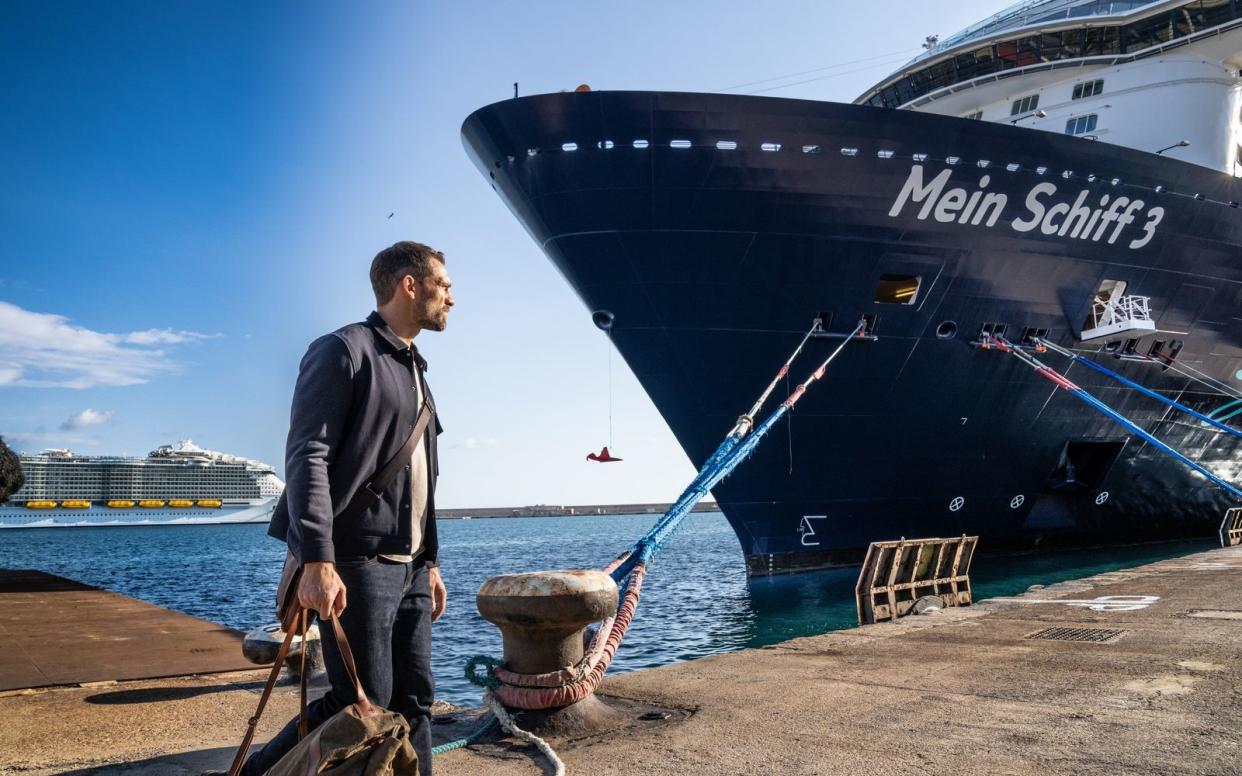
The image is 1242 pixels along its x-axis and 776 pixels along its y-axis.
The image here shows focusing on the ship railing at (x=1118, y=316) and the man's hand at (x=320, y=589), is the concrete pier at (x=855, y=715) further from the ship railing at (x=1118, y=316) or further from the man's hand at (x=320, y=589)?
the ship railing at (x=1118, y=316)

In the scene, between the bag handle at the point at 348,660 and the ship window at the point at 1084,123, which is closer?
the bag handle at the point at 348,660

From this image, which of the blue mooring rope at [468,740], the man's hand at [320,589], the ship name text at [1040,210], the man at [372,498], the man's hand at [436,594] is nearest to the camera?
the man's hand at [320,589]

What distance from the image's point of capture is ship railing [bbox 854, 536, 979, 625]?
29.1 ft

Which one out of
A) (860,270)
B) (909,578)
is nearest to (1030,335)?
(860,270)

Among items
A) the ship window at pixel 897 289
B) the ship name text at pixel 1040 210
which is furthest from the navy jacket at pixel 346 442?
the ship window at pixel 897 289

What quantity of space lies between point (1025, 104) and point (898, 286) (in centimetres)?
874

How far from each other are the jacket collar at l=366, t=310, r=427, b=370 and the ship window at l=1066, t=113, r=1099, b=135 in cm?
1883

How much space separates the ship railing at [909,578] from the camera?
886cm

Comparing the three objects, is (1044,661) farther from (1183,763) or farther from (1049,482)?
(1049,482)

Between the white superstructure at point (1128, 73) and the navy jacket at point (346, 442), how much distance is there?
1796cm

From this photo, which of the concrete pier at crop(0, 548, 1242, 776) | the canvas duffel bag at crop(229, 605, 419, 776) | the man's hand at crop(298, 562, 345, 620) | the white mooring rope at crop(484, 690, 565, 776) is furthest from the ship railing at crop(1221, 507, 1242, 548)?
the man's hand at crop(298, 562, 345, 620)

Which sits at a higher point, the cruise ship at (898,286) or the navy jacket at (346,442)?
the cruise ship at (898,286)

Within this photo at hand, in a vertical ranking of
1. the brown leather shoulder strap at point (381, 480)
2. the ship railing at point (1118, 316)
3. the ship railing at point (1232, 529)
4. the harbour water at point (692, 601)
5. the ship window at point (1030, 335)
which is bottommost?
the harbour water at point (692, 601)

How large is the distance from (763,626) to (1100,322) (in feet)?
25.1
